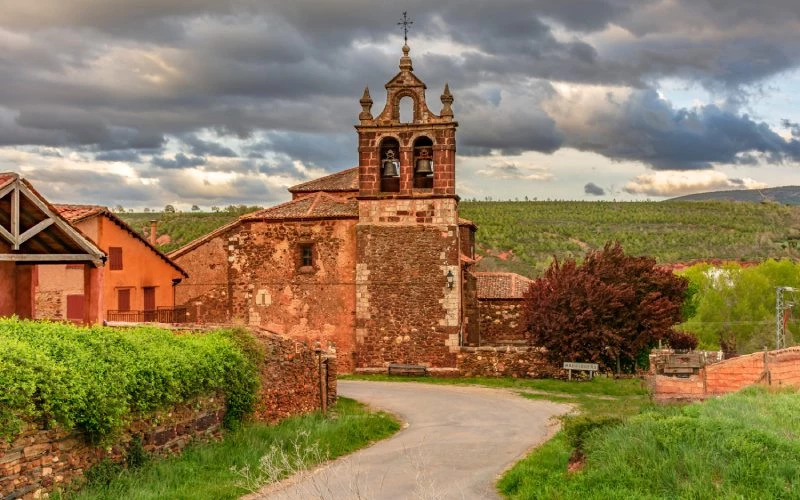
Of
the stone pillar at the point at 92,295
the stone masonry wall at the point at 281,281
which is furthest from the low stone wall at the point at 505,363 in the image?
the stone pillar at the point at 92,295

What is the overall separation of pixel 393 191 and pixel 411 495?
18937mm

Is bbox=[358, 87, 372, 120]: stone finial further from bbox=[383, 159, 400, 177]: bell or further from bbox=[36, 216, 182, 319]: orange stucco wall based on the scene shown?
bbox=[36, 216, 182, 319]: orange stucco wall

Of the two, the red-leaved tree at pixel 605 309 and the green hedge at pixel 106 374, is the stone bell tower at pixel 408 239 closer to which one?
the red-leaved tree at pixel 605 309

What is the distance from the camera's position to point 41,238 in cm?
1614

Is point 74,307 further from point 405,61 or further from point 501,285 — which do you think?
point 501,285

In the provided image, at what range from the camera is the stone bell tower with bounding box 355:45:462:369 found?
28.7 metres

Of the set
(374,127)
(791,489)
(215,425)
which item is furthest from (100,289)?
(374,127)

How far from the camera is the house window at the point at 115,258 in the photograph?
24547mm

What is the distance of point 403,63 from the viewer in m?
29.2

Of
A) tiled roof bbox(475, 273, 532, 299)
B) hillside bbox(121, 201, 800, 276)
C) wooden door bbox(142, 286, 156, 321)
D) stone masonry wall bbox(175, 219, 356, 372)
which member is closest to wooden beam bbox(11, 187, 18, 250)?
wooden door bbox(142, 286, 156, 321)

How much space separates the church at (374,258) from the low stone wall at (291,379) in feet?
31.7

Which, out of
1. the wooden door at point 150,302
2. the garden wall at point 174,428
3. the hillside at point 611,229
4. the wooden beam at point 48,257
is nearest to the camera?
the garden wall at point 174,428

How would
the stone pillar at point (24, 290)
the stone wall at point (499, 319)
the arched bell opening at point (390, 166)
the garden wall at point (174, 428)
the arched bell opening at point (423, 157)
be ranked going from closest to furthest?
1. the garden wall at point (174, 428)
2. the stone pillar at point (24, 290)
3. the arched bell opening at point (423, 157)
4. the arched bell opening at point (390, 166)
5. the stone wall at point (499, 319)

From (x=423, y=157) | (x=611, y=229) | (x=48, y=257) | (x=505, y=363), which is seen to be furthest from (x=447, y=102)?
(x=611, y=229)
